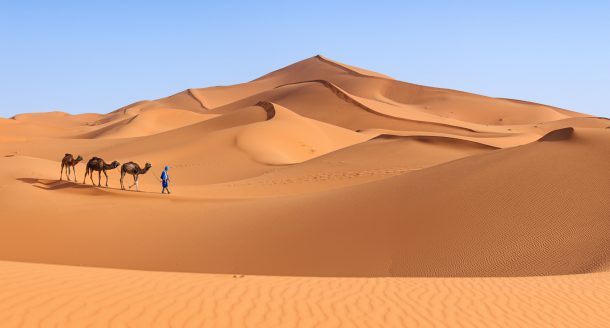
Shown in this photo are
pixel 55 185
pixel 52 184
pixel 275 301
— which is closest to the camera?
pixel 275 301

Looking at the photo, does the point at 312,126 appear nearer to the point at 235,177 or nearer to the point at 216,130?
the point at 216,130

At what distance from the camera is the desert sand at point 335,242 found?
7.36 meters

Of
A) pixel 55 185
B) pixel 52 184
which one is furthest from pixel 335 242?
pixel 52 184

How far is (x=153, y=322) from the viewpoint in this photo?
21.7 feet

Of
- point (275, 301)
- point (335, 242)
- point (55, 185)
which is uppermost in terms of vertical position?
point (55, 185)

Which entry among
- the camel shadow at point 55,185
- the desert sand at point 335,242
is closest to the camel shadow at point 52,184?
the camel shadow at point 55,185

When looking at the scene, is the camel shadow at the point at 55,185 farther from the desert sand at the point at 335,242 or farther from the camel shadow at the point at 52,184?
the desert sand at the point at 335,242

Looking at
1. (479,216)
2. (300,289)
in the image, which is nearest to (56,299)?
(300,289)

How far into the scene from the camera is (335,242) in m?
15.0

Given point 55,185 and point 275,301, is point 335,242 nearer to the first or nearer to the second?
point 275,301

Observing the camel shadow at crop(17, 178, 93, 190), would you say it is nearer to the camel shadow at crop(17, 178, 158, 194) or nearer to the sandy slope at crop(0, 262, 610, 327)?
the camel shadow at crop(17, 178, 158, 194)

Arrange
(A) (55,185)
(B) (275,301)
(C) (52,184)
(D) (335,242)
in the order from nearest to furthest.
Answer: (B) (275,301) → (D) (335,242) → (A) (55,185) → (C) (52,184)

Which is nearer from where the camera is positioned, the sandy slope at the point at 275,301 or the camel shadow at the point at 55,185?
the sandy slope at the point at 275,301

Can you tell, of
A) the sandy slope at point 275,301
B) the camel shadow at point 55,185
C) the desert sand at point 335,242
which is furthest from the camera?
the camel shadow at point 55,185
